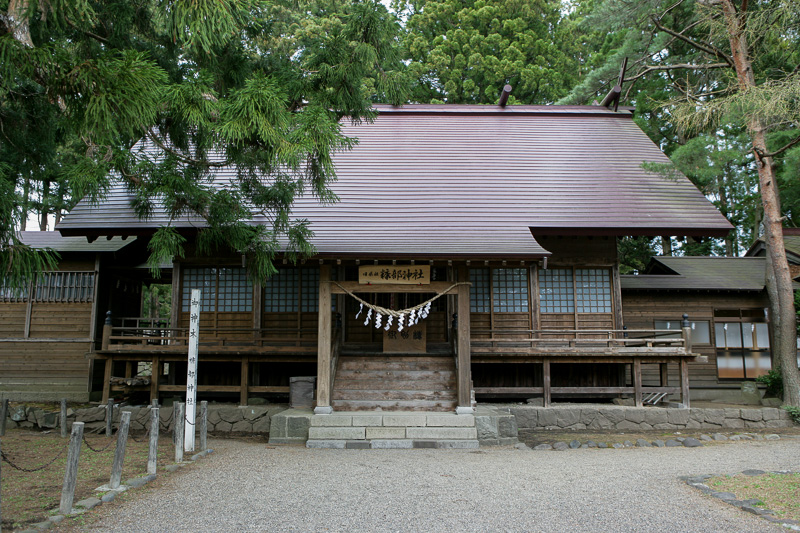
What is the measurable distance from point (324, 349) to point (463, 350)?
248cm

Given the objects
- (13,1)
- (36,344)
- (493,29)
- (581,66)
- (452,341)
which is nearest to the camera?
(13,1)

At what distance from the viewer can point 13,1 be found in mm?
6305

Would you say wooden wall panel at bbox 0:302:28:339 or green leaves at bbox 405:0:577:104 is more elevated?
green leaves at bbox 405:0:577:104

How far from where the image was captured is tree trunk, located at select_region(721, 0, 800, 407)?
11.6m

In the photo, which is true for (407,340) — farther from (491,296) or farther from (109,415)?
(109,415)

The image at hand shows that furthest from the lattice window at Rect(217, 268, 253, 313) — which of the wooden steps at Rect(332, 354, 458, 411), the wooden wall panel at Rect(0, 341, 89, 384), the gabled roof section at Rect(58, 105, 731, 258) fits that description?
the wooden wall panel at Rect(0, 341, 89, 384)

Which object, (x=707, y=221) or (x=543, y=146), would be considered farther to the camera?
(x=543, y=146)

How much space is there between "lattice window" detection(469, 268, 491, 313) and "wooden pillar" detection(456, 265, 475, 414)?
7.76 feet

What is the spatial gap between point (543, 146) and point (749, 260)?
7189mm

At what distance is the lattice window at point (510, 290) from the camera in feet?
39.9

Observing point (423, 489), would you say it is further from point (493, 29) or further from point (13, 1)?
point (493, 29)

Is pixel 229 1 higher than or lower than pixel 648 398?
higher

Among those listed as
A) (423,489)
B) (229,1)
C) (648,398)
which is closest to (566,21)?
(648,398)

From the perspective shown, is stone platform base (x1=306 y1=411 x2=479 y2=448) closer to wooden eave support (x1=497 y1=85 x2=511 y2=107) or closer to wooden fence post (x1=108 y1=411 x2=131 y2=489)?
wooden fence post (x1=108 y1=411 x2=131 y2=489)
